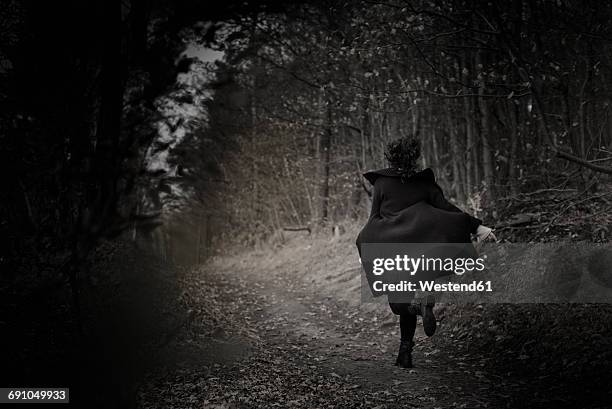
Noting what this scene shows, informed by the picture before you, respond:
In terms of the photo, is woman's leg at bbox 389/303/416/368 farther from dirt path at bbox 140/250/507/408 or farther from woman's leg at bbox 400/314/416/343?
dirt path at bbox 140/250/507/408

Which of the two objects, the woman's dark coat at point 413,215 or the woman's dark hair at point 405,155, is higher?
the woman's dark hair at point 405,155

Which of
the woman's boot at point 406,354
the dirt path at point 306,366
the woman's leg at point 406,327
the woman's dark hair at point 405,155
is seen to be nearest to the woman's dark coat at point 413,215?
the woman's dark hair at point 405,155

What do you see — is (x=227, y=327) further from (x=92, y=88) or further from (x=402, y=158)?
(x=92, y=88)

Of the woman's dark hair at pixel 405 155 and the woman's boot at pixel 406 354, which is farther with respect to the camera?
the woman's boot at pixel 406 354

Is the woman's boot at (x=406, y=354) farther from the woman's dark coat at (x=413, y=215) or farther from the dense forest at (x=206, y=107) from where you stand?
the dense forest at (x=206, y=107)

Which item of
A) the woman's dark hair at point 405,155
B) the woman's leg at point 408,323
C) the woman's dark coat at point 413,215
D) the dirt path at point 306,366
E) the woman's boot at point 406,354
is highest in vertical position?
the woman's dark hair at point 405,155

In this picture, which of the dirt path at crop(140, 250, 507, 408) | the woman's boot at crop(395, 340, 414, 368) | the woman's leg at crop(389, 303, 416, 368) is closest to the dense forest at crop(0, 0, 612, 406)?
the dirt path at crop(140, 250, 507, 408)

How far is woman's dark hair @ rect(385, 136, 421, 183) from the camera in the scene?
537 centimetres

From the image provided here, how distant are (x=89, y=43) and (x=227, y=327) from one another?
5129mm

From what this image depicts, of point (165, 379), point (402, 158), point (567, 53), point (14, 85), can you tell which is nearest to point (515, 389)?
point (402, 158)

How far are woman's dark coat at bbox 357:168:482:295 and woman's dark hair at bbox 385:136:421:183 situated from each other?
7 centimetres

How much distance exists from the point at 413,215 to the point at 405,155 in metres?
0.65

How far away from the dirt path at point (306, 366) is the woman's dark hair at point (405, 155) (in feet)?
7.02

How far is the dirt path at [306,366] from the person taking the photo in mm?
4691
